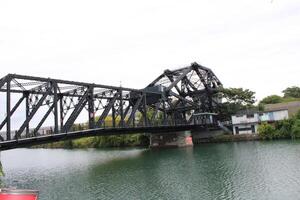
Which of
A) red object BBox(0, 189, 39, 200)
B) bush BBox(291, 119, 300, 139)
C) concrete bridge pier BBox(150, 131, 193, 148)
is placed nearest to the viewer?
red object BBox(0, 189, 39, 200)

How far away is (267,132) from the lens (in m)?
74.3

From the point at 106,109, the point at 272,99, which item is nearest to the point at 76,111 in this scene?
the point at 106,109

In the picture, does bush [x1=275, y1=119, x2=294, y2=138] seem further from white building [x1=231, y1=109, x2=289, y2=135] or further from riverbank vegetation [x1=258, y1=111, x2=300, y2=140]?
white building [x1=231, y1=109, x2=289, y2=135]

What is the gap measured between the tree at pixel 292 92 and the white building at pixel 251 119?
51716 millimetres

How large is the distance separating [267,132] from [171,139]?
24.1 m

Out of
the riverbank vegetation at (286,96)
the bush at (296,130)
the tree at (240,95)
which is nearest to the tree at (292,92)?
the riverbank vegetation at (286,96)

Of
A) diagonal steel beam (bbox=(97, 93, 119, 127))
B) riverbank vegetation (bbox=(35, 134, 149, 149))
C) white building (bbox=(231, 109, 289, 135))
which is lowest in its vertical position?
riverbank vegetation (bbox=(35, 134, 149, 149))

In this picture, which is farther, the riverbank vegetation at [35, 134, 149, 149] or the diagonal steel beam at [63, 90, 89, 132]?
the riverbank vegetation at [35, 134, 149, 149]

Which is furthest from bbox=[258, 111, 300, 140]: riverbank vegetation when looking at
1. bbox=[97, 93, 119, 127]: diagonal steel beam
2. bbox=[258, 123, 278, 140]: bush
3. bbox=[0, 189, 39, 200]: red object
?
bbox=[0, 189, 39, 200]: red object

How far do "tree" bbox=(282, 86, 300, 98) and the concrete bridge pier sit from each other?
6582 centimetres

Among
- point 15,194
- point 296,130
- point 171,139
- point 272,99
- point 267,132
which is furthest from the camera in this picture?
point 272,99

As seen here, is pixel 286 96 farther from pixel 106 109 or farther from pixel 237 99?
pixel 106 109

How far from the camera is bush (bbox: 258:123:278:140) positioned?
73.5 metres

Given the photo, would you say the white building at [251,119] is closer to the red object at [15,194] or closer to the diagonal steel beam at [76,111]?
the diagonal steel beam at [76,111]
